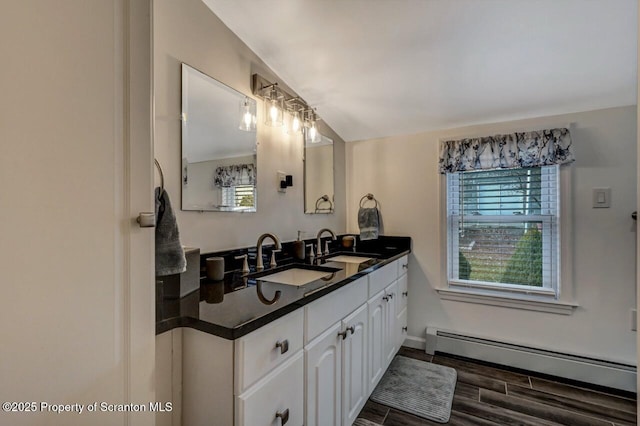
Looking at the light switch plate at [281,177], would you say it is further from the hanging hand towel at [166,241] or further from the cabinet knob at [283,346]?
the cabinet knob at [283,346]

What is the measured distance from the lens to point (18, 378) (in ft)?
1.62

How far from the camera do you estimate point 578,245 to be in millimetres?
2047

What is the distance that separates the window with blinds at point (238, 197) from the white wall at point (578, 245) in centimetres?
148

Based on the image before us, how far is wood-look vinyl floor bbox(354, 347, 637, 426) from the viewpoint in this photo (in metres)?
1.66

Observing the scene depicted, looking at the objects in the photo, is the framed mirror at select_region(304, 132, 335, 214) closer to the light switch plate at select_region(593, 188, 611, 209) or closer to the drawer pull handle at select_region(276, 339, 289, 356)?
the drawer pull handle at select_region(276, 339, 289, 356)

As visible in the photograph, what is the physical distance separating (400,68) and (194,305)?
1735mm

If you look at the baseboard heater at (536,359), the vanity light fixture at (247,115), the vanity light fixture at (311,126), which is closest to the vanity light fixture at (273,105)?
the vanity light fixture at (247,115)

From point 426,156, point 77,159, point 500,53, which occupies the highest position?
point 500,53

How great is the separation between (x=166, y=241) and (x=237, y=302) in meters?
0.32

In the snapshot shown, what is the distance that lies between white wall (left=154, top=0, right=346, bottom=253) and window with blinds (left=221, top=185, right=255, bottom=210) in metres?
0.05

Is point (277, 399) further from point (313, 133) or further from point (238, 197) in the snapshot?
point (313, 133)

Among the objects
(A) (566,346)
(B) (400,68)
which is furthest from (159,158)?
(A) (566,346)

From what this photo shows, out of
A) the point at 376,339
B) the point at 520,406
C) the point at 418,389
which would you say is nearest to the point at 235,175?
the point at 376,339

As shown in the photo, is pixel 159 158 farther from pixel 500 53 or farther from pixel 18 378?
pixel 500 53
